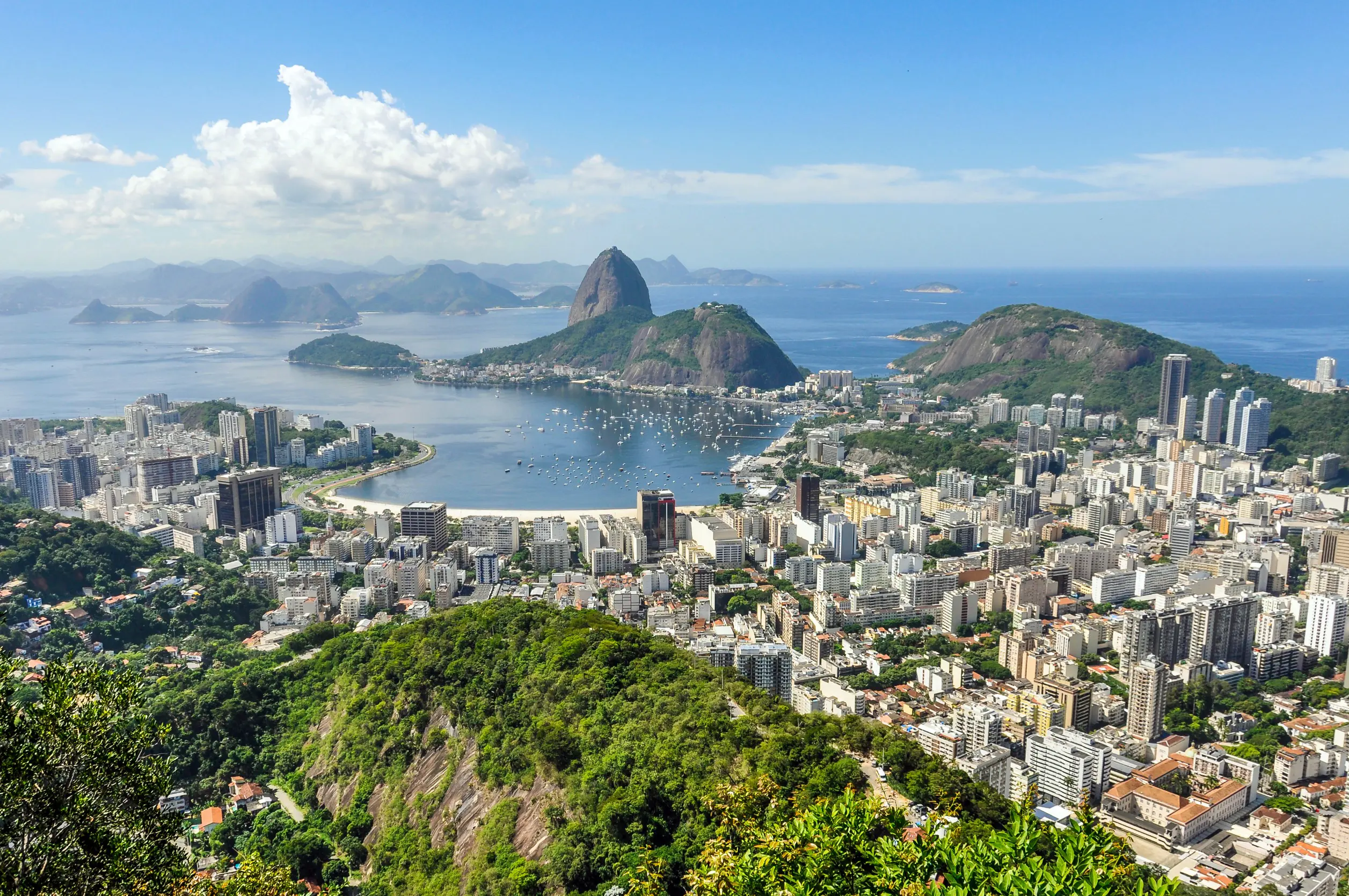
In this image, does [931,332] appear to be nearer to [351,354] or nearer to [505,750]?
[351,354]

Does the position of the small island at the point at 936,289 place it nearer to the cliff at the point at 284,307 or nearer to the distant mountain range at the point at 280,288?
the distant mountain range at the point at 280,288

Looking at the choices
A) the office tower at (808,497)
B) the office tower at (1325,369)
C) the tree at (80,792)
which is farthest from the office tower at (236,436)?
the office tower at (1325,369)

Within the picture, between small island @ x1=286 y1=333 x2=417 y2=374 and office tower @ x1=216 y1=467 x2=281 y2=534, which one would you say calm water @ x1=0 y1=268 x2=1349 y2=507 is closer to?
small island @ x1=286 y1=333 x2=417 y2=374

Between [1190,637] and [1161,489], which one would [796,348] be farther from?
[1190,637]

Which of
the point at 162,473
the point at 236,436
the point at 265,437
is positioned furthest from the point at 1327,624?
the point at 236,436

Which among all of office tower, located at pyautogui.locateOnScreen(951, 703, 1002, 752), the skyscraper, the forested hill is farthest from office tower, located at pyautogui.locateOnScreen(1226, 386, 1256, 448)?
the forested hill

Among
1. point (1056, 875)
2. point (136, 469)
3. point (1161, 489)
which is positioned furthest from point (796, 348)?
point (1056, 875)
